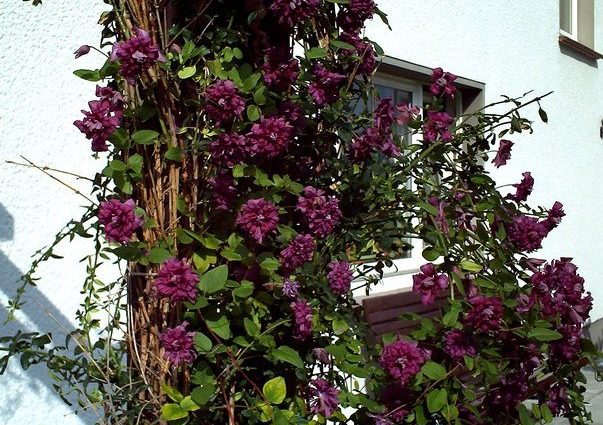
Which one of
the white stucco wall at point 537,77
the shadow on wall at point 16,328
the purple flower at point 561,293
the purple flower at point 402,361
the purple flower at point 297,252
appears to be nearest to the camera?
the purple flower at point 297,252

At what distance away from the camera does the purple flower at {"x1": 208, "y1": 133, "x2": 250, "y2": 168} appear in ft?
5.84

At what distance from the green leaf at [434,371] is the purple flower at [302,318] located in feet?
1.05

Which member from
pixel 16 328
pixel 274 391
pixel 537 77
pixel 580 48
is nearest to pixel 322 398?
pixel 274 391

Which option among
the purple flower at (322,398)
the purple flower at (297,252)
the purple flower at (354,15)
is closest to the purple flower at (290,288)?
the purple flower at (297,252)

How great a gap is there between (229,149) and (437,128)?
80 centimetres

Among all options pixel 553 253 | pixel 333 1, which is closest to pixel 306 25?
pixel 333 1

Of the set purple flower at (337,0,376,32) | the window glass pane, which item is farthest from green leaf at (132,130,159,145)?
the window glass pane

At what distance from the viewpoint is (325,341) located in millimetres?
2057

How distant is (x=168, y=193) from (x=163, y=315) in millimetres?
274

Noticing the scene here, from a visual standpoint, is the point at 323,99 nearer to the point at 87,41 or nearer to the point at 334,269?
the point at 334,269

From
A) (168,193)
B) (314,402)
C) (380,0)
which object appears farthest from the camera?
(380,0)

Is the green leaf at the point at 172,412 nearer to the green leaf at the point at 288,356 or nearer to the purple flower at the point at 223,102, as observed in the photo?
the green leaf at the point at 288,356

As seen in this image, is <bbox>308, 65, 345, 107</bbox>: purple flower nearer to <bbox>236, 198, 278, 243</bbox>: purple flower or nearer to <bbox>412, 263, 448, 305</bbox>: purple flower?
<bbox>236, 198, 278, 243</bbox>: purple flower

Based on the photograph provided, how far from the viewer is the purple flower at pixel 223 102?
1772 millimetres
